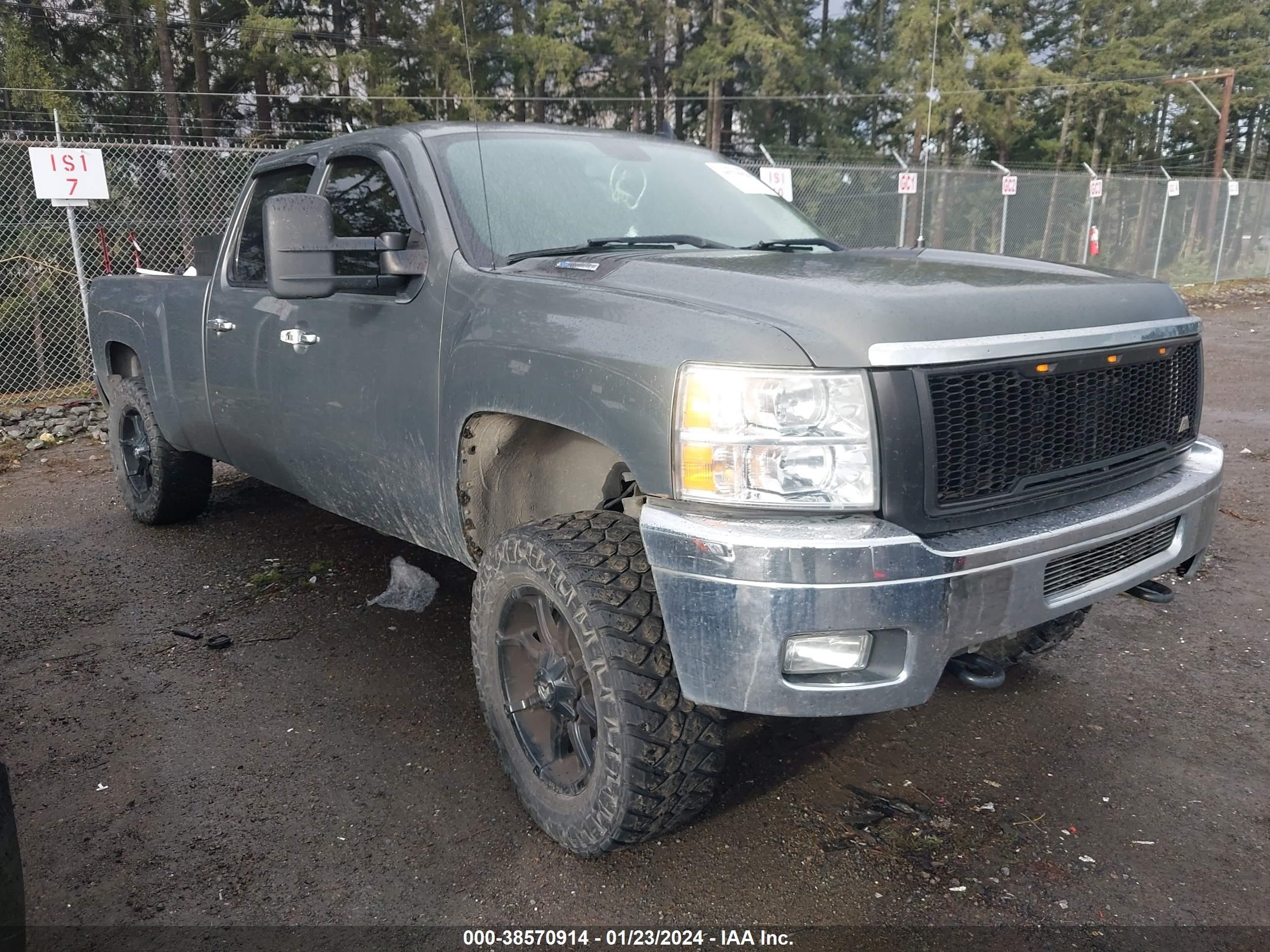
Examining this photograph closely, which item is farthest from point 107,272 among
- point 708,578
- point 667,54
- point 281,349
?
point 667,54

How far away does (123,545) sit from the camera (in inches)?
209

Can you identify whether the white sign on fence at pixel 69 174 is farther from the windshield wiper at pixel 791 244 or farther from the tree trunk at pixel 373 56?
the tree trunk at pixel 373 56

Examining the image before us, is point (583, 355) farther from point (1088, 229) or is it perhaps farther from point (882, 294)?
point (1088, 229)

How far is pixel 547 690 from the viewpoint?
2617 mm

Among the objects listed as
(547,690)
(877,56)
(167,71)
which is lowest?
(547,690)

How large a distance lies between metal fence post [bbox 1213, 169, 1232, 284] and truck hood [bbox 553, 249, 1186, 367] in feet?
81.8

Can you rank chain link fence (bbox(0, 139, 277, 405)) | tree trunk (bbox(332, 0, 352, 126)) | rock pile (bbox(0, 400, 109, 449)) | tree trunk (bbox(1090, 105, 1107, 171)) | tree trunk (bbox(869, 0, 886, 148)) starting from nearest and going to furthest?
rock pile (bbox(0, 400, 109, 449)), chain link fence (bbox(0, 139, 277, 405)), tree trunk (bbox(332, 0, 352, 126)), tree trunk (bbox(869, 0, 886, 148)), tree trunk (bbox(1090, 105, 1107, 171))

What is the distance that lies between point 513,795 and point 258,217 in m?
2.81

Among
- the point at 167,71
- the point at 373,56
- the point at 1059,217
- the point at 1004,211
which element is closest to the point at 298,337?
the point at 1004,211

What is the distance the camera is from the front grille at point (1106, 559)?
2.33 m

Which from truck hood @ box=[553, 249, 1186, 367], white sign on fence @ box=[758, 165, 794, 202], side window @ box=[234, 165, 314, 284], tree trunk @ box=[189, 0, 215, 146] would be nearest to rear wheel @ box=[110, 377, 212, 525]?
side window @ box=[234, 165, 314, 284]

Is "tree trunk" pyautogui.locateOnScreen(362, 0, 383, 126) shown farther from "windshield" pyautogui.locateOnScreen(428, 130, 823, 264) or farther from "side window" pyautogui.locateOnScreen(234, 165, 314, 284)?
"windshield" pyautogui.locateOnScreen(428, 130, 823, 264)

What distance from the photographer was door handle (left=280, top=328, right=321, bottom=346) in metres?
3.52

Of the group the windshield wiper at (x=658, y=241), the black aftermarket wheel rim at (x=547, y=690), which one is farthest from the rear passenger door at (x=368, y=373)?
the black aftermarket wheel rim at (x=547, y=690)
